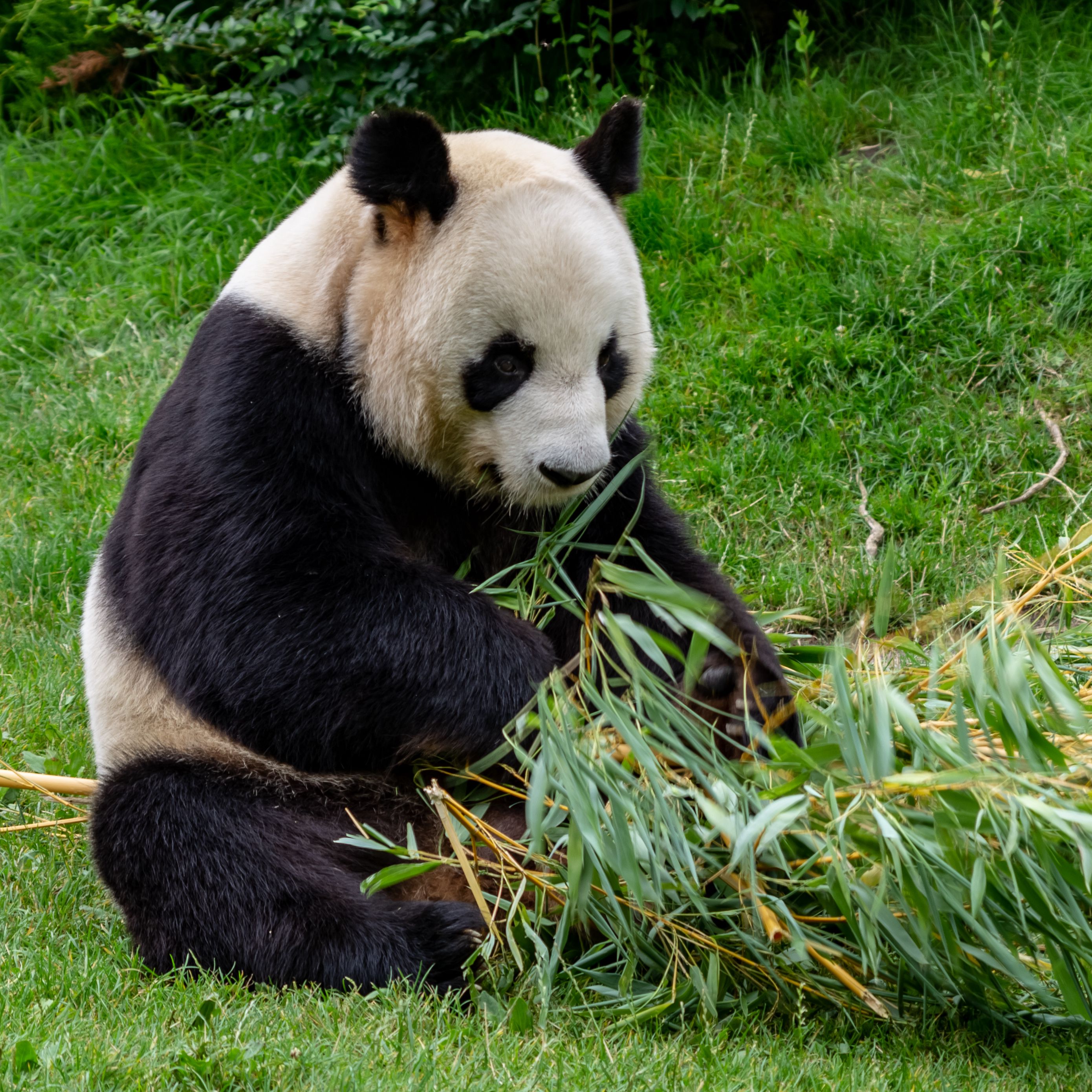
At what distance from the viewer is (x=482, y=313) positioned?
11.6 feet

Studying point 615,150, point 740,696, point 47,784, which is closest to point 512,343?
point 615,150

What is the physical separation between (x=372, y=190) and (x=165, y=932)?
6.21 feet

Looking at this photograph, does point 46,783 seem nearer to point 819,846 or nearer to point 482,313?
point 482,313

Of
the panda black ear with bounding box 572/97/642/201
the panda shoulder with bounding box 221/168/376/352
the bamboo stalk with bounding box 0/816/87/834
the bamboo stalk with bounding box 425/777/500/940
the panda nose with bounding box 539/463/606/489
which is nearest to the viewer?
the bamboo stalk with bounding box 425/777/500/940

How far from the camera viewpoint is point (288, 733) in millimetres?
3453

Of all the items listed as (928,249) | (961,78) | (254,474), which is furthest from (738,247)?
(254,474)

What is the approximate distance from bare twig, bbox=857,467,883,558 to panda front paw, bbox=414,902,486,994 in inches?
99.5

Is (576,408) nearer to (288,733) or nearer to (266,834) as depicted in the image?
(288,733)

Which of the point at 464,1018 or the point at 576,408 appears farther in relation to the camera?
the point at 576,408

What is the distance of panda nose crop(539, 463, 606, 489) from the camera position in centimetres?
345

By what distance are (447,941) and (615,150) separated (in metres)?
2.22

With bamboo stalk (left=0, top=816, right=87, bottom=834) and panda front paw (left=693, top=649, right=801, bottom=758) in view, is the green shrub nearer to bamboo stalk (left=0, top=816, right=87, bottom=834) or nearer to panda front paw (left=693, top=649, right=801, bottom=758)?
bamboo stalk (left=0, top=816, right=87, bottom=834)

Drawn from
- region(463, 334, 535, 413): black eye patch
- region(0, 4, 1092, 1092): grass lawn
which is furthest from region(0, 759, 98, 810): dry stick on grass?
region(463, 334, 535, 413): black eye patch

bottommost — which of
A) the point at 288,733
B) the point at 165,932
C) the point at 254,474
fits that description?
the point at 165,932
